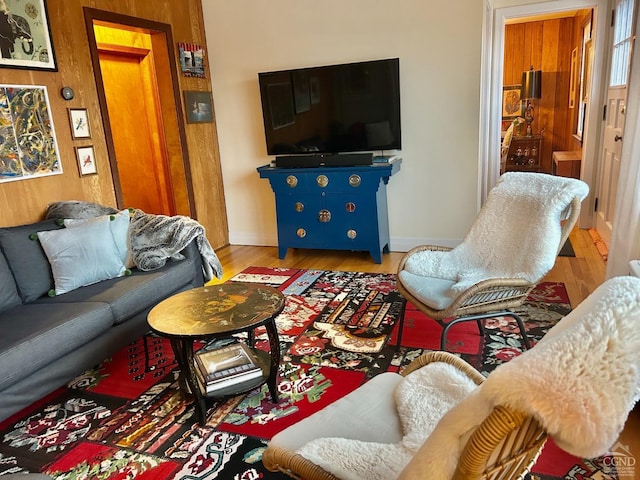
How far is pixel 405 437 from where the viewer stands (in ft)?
4.16

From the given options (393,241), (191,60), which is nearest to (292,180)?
(393,241)

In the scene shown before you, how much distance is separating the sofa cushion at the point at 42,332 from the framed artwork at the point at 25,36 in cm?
156

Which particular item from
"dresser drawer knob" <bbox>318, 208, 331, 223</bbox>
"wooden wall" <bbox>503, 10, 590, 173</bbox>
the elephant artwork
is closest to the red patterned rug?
"dresser drawer knob" <bbox>318, 208, 331, 223</bbox>

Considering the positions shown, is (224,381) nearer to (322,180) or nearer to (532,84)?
(322,180)

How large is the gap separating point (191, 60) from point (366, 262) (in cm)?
249

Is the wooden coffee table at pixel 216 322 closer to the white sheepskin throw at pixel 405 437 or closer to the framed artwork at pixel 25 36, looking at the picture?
the white sheepskin throw at pixel 405 437

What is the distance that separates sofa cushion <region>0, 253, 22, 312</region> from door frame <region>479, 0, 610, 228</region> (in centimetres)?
353

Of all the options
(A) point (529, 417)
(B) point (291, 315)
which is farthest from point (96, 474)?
(A) point (529, 417)

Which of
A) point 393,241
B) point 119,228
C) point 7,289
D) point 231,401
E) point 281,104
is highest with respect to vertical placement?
point 281,104

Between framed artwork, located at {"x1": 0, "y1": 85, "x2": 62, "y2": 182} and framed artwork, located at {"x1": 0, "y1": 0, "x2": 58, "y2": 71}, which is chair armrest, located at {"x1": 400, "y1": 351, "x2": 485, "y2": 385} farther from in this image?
framed artwork, located at {"x1": 0, "y1": 0, "x2": 58, "y2": 71}

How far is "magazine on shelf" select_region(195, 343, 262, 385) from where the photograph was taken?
82.5 inches

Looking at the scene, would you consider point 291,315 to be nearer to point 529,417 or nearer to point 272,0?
point 529,417

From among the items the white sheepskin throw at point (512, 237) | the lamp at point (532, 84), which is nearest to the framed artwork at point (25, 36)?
the white sheepskin throw at point (512, 237)

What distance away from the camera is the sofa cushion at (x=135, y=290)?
8.45 ft
